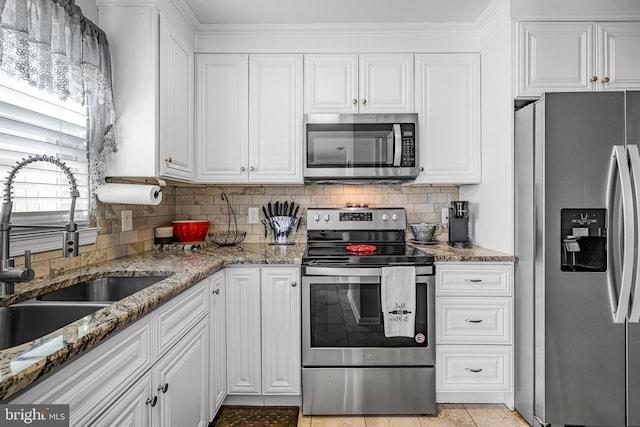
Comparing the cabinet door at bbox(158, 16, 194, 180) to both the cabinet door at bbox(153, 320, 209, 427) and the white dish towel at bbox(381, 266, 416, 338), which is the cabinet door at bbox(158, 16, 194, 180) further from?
the white dish towel at bbox(381, 266, 416, 338)

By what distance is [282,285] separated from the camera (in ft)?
7.43

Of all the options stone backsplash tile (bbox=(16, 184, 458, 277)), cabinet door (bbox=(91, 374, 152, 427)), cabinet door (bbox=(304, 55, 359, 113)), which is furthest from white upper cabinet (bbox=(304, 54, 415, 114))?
cabinet door (bbox=(91, 374, 152, 427))

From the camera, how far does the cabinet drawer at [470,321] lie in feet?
7.35

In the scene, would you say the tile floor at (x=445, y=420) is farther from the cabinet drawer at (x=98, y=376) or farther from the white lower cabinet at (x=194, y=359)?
the cabinet drawer at (x=98, y=376)

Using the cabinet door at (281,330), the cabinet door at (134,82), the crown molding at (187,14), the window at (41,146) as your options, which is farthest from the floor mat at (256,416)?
the crown molding at (187,14)

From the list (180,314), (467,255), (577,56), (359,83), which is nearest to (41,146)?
(180,314)

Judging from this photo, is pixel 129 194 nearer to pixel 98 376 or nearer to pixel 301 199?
pixel 98 376

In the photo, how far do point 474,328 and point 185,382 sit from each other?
160cm

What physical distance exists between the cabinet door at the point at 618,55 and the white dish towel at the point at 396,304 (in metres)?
1.65

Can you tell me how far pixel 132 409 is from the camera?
1.19 metres

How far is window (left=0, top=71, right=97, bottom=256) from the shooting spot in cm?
149

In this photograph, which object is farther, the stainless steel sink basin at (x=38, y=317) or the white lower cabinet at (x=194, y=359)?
the stainless steel sink basin at (x=38, y=317)

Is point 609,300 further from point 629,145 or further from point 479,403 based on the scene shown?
point 479,403

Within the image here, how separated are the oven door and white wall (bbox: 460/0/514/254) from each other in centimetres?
59
